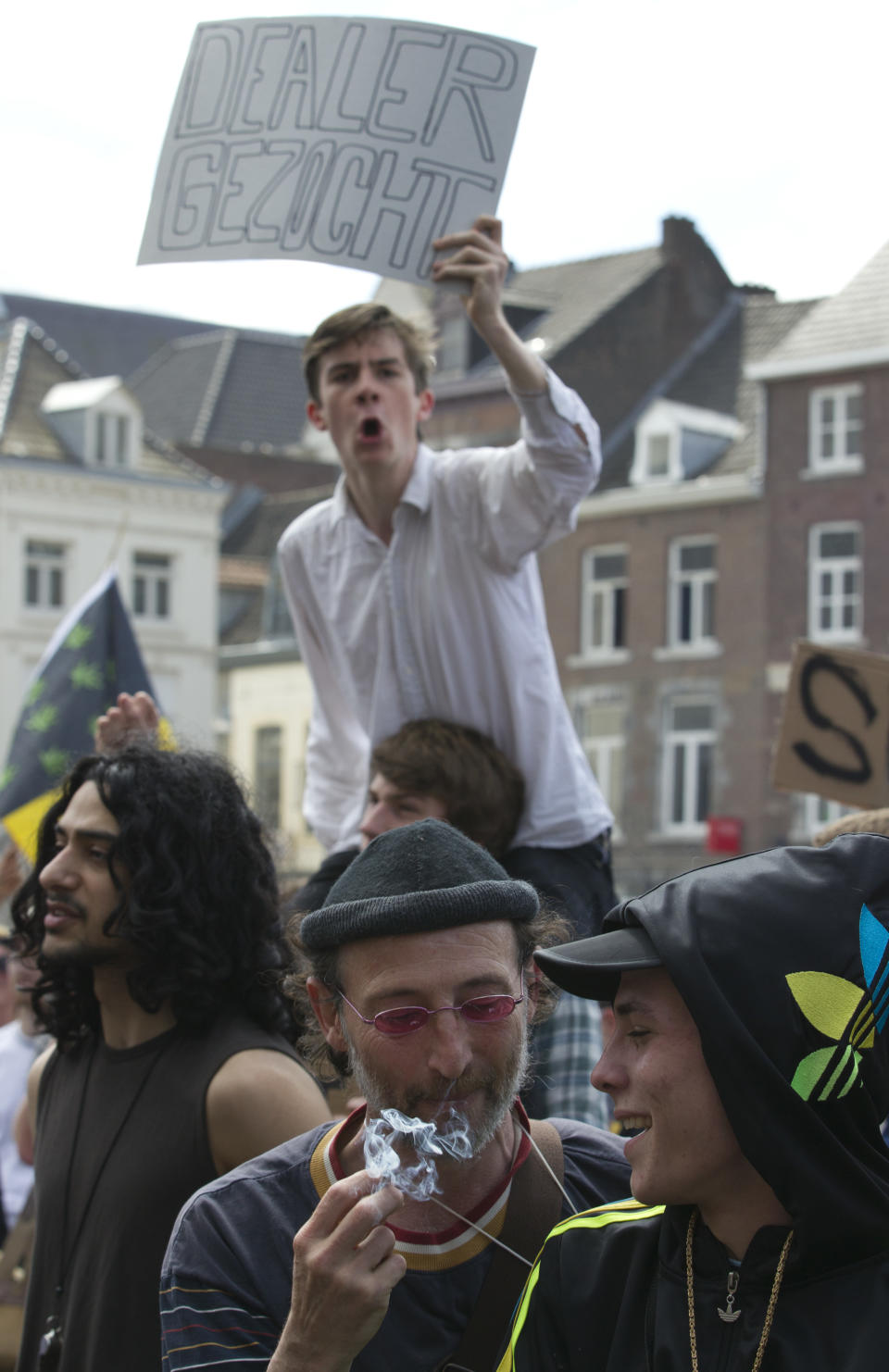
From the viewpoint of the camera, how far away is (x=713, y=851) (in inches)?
1110

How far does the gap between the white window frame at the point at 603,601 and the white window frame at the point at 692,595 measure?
799mm

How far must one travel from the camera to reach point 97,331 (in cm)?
5653

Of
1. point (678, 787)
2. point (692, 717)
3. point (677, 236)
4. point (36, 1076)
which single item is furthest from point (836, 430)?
point (36, 1076)

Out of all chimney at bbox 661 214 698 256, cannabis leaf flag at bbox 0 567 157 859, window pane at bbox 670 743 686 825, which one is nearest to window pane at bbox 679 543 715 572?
window pane at bbox 670 743 686 825

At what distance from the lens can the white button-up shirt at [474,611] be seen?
3.77 m

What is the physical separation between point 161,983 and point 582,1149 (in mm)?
963

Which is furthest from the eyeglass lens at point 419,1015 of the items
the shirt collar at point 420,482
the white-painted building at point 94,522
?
the white-painted building at point 94,522

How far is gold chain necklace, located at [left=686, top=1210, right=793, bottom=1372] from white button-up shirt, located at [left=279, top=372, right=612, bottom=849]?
1.77 m

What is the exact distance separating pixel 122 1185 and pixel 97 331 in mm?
55537

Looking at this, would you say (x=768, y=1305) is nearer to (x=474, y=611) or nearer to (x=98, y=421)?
(x=474, y=611)

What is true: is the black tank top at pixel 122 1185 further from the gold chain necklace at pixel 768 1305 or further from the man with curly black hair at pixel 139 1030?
the gold chain necklace at pixel 768 1305

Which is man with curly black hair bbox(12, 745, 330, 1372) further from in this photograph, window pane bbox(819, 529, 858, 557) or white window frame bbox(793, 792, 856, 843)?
window pane bbox(819, 529, 858, 557)

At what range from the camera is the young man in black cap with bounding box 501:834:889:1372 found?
1957mm

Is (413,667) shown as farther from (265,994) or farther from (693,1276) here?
(693,1276)
